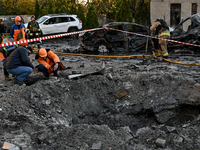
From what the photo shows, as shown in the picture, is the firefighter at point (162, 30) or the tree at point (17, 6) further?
the tree at point (17, 6)

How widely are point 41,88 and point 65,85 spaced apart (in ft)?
→ 1.95

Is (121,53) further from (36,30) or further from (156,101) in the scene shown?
(156,101)

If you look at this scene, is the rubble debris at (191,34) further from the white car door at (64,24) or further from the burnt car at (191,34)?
the white car door at (64,24)

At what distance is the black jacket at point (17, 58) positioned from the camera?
18.5ft

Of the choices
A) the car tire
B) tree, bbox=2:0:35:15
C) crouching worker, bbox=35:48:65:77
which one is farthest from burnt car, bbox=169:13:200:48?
tree, bbox=2:0:35:15

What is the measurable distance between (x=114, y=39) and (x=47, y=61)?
493 centimetres

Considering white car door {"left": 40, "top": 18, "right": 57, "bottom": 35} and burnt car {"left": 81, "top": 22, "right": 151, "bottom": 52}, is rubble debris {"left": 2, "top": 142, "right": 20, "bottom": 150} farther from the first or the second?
white car door {"left": 40, "top": 18, "right": 57, "bottom": 35}

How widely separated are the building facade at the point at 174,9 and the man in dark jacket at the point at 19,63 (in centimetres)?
1368

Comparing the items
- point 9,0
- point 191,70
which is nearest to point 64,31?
point 191,70

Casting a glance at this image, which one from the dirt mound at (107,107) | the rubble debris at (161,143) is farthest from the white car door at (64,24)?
the rubble debris at (161,143)

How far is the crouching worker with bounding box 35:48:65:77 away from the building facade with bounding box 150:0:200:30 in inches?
516

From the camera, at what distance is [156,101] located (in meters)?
5.67

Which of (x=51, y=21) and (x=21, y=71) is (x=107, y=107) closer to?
(x=21, y=71)

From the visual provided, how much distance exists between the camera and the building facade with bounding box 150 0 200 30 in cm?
1628
